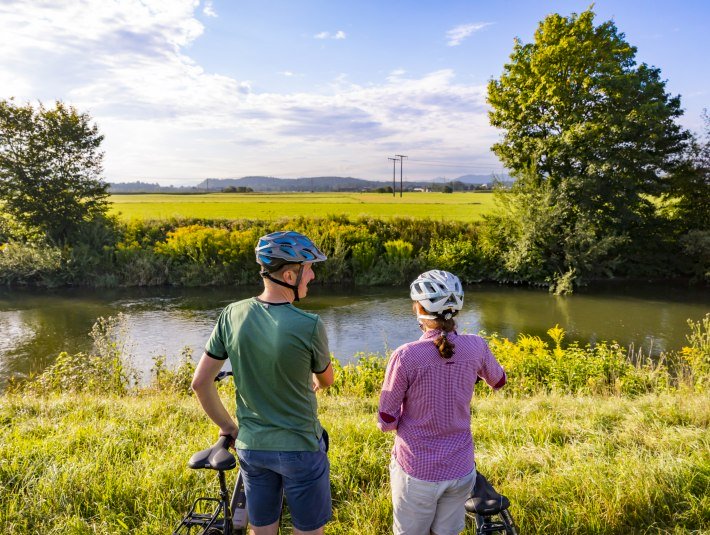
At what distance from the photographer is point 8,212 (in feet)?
67.3

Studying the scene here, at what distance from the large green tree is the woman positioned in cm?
1866

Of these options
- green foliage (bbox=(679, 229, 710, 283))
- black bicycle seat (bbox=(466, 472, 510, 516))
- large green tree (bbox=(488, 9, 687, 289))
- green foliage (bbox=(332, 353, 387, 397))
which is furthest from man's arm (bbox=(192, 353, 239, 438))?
green foliage (bbox=(679, 229, 710, 283))

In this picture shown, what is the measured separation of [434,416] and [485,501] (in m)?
0.46

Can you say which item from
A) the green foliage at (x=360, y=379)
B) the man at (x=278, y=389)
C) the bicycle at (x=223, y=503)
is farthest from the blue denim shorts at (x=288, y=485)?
the green foliage at (x=360, y=379)

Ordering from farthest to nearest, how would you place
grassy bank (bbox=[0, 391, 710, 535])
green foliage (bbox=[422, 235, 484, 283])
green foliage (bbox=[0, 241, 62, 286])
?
green foliage (bbox=[422, 235, 484, 283])
green foliage (bbox=[0, 241, 62, 286])
grassy bank (bbox=[0, 391, 710, 535])

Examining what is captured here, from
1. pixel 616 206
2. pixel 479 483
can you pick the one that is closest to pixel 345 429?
pixel 479 483

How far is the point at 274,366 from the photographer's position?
2115mm

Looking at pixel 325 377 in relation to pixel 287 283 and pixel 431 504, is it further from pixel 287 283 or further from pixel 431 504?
pixel 431 504

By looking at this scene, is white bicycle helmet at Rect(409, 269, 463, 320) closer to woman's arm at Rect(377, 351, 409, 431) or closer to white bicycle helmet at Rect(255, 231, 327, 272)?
woman's arm at Rect(377, 351, 409, 431)

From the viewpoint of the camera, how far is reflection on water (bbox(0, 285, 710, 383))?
1284 cm

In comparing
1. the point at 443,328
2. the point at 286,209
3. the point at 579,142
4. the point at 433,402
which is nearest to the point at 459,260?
the point at 579,142

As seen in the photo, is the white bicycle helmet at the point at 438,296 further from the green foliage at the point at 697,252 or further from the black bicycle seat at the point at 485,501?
the green foliage at the point at 697,252

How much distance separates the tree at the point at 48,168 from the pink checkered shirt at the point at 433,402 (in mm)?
23631

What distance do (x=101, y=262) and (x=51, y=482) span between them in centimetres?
2069
